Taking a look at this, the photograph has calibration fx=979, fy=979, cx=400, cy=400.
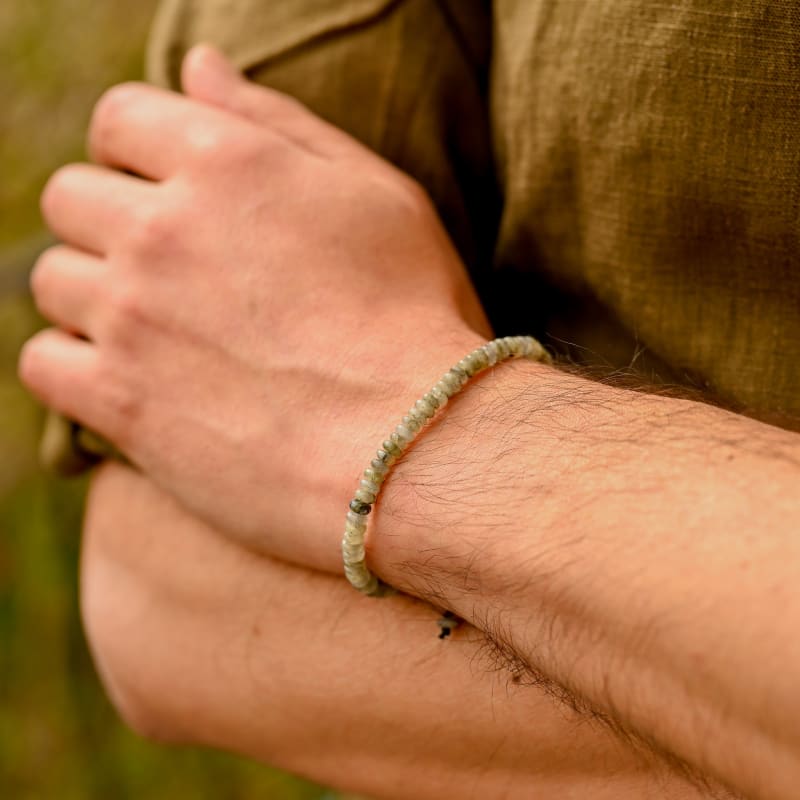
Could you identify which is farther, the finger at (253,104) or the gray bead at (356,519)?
the finger at (253,104)

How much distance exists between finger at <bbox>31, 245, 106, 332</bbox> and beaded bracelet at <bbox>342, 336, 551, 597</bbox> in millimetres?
358

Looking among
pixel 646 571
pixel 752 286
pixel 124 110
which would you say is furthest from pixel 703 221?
pixel 124 110

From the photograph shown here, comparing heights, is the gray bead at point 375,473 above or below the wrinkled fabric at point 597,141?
below

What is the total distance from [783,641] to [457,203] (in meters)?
0.61

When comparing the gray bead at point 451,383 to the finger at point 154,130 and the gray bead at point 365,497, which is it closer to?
the gray bead at point 365,497

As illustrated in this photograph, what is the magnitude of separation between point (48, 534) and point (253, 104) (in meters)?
1.28

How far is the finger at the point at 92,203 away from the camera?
0.91 metres

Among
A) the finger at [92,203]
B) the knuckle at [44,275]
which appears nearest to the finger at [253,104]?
the finger at [92,203]

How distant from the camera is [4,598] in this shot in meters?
1.95

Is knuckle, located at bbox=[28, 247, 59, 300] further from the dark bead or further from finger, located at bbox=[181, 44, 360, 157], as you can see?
the dark bead

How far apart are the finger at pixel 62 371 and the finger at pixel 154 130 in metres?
0.18

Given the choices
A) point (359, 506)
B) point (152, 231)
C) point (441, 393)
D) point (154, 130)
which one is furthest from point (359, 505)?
point (154, 130)

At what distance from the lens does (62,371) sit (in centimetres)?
93

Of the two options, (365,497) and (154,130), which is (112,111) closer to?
(154,130)
